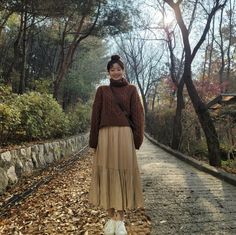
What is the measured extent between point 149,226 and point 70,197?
7.77 ft

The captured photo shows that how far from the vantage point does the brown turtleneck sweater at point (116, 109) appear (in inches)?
160

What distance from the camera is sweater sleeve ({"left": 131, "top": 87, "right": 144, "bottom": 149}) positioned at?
13.4 feet

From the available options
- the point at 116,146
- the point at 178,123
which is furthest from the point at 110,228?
the point at 178,123

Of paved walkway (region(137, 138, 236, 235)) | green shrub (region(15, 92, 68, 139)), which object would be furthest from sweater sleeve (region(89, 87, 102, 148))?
green shrub (region(15, 92, 68, 139))

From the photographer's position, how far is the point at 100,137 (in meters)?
4.09

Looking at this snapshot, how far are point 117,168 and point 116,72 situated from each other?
103cm

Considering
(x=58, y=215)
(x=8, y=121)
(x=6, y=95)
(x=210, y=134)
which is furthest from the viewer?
(x=210, y=134)

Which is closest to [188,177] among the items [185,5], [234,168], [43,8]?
[234,168]

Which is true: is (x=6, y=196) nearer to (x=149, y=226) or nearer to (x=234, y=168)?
(x=149, y=226)

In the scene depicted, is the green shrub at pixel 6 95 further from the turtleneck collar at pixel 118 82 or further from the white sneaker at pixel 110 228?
the white sneaker at pixel 110 228

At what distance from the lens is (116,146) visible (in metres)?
4.01

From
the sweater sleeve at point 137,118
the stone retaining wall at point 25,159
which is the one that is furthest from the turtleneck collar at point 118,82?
the stone retaining wall at point 25,159

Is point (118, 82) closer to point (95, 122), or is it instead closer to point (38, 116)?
point (95, 122)

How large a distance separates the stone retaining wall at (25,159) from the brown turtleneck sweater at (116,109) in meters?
3.37
